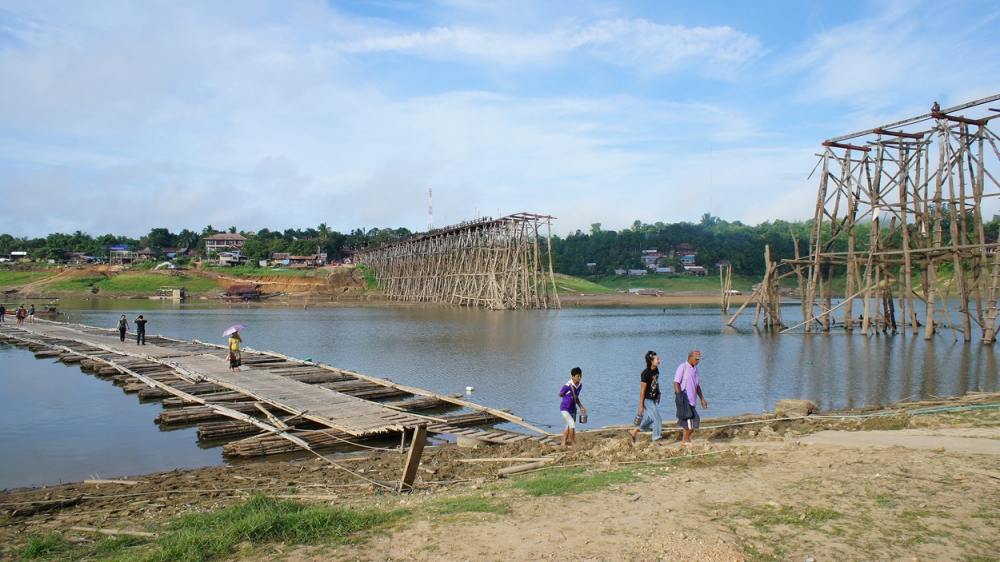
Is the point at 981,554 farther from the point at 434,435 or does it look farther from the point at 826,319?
the point at 826,319

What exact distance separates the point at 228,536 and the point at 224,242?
439 ft

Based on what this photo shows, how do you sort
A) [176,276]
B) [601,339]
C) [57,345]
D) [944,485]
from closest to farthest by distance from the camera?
[944,485] → [57,345] → [601,339] → [176,276]

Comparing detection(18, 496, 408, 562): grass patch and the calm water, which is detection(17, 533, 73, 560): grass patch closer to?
detection(18, 496, 408, 562): grass patch

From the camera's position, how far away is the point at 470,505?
306 inches

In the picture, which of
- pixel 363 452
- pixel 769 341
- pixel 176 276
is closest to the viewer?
pixel 363 452

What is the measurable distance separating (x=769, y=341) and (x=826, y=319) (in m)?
4.21

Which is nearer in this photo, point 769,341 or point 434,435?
point 434,435

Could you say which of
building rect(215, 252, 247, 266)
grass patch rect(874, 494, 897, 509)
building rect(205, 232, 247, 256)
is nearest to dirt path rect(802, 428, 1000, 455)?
grass patch rect(874, 494, 897, 509)

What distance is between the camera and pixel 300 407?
16.8 m

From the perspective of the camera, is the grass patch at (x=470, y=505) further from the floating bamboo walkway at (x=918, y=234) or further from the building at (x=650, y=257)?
the building at (x=650, y=257)

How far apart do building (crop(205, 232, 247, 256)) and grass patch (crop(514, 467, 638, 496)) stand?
123m

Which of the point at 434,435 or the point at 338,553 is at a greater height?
the point at 338,553

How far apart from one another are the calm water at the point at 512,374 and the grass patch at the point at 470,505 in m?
7.99

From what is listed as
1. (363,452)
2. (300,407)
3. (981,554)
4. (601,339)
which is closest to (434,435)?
(363,452)
